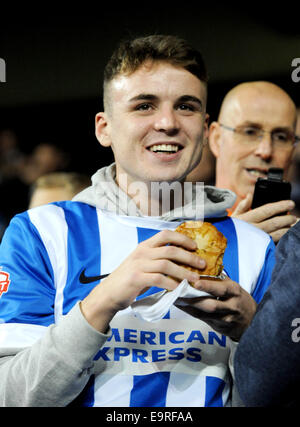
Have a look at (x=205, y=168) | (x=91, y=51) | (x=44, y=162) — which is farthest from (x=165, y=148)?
(x=44, y=162)

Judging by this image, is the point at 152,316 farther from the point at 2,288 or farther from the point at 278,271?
the point at 2,288

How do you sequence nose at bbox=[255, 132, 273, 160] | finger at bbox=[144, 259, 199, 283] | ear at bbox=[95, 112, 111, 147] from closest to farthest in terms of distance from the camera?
finger at bbox=[144, 259, 199, 283] → ear at bbox=[95, 112, 111, 147] → nose at bbox=[255, 132, 273, 160]

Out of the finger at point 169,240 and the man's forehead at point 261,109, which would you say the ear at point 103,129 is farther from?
the man's forehead at point 261,109

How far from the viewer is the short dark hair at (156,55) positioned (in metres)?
1.44

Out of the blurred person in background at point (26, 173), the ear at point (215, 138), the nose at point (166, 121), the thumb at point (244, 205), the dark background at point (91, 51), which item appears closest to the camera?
the nose at point (166, 121)

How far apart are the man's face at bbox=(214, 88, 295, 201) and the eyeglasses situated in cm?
1

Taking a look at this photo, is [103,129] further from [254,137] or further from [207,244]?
[254,137]

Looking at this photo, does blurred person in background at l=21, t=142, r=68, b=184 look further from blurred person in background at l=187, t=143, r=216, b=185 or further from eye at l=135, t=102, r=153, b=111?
eye at l=135, t=102, r=153, b=111

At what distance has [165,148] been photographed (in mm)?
1407

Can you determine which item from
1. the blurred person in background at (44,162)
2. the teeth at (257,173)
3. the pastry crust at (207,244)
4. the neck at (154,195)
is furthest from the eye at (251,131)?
the blurred person in background at (44,162)

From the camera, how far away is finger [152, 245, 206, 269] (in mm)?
1042

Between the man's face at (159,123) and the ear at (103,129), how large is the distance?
90mm

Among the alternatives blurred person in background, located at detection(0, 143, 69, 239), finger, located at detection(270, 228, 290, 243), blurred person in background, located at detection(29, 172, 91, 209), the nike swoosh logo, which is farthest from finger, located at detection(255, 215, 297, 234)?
blurred person in background, located at detection(0, 143, 69, 239)
